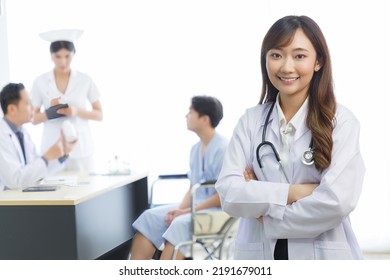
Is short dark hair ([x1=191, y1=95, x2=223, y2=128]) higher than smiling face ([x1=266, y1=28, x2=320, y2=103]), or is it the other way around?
smiling face ([x1=266, y1=28, x2=320, y2=103])

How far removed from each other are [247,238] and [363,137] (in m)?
0.50

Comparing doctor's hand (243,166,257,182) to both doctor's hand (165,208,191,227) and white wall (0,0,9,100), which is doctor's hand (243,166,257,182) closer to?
doctor's hand (165,208,191,227)

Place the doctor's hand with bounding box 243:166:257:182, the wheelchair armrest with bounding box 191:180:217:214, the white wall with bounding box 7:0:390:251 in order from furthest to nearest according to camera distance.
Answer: the wheelchair armrest with bounding box 191:180:217:214 < the white wall with bounding box 7:0:390:251 < the doctor's hand with bounding box 243:166:257:182

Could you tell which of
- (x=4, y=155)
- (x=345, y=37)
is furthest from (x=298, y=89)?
(x=4, y=155)

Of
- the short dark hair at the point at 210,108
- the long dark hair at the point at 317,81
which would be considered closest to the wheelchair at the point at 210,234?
the short dark hair at the point at 210,108

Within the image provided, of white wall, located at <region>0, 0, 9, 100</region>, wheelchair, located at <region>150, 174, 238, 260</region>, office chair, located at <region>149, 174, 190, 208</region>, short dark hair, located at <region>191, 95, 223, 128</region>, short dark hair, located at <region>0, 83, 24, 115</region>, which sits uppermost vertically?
white wall, located at <region>0, 0, 9, 100</region>

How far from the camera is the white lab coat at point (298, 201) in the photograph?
1.51 metres

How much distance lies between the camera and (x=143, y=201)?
1992mm

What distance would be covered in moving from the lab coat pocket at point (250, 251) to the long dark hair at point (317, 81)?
28 centimetres

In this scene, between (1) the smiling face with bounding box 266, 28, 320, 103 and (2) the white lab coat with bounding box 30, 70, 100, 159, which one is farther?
(2) the white lab coat with bounding box 30, 70, 100, 159

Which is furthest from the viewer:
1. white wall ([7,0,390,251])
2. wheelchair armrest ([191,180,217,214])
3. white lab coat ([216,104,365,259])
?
wheelchair armrest ([191,180,217,214])

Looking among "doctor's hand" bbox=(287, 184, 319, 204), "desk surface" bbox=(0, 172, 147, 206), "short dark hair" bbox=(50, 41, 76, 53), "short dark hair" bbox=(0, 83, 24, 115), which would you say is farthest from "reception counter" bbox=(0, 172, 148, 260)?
"doctor's hand" bbox=(287, 184, 319, 204)

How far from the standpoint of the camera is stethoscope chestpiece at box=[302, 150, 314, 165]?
60.8 inches

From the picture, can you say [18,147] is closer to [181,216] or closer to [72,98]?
[72,98]
